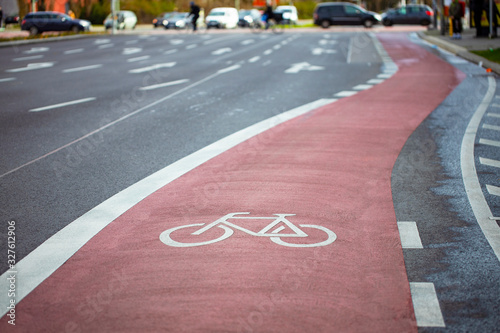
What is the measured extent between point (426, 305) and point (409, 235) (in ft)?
4.55

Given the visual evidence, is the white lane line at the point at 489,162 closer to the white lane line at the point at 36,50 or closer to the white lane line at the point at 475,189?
the white lane line at the point at 475,189

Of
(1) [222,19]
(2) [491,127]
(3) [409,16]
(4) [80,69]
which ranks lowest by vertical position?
(2) [491,127]

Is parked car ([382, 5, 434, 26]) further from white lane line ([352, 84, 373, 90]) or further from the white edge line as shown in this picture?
the white edge line

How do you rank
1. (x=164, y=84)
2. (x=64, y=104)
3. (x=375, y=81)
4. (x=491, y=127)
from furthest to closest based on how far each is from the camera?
(x=375, y=81)
(x=164, y=84)
(x=64, y=104)
(x=491, y=127)

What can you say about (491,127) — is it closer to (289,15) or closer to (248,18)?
(248,18)

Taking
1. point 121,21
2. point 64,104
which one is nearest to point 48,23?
point 121,21

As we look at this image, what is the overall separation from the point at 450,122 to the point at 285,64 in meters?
11.7

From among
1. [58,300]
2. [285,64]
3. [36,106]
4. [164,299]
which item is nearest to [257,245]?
[164,299]

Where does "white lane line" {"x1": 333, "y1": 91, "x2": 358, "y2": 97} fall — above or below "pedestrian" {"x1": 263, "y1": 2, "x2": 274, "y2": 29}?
below

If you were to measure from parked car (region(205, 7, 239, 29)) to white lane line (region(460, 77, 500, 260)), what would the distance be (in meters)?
48.7

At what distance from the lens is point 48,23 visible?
161 ft

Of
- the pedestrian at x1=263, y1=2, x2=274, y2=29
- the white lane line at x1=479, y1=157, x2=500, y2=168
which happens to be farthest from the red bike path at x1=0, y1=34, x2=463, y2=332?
the pedestrian at x1=263, y1=2, x2=274, y2=29

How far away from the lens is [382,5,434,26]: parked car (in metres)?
55.2

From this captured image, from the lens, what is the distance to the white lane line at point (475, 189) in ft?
17.5
